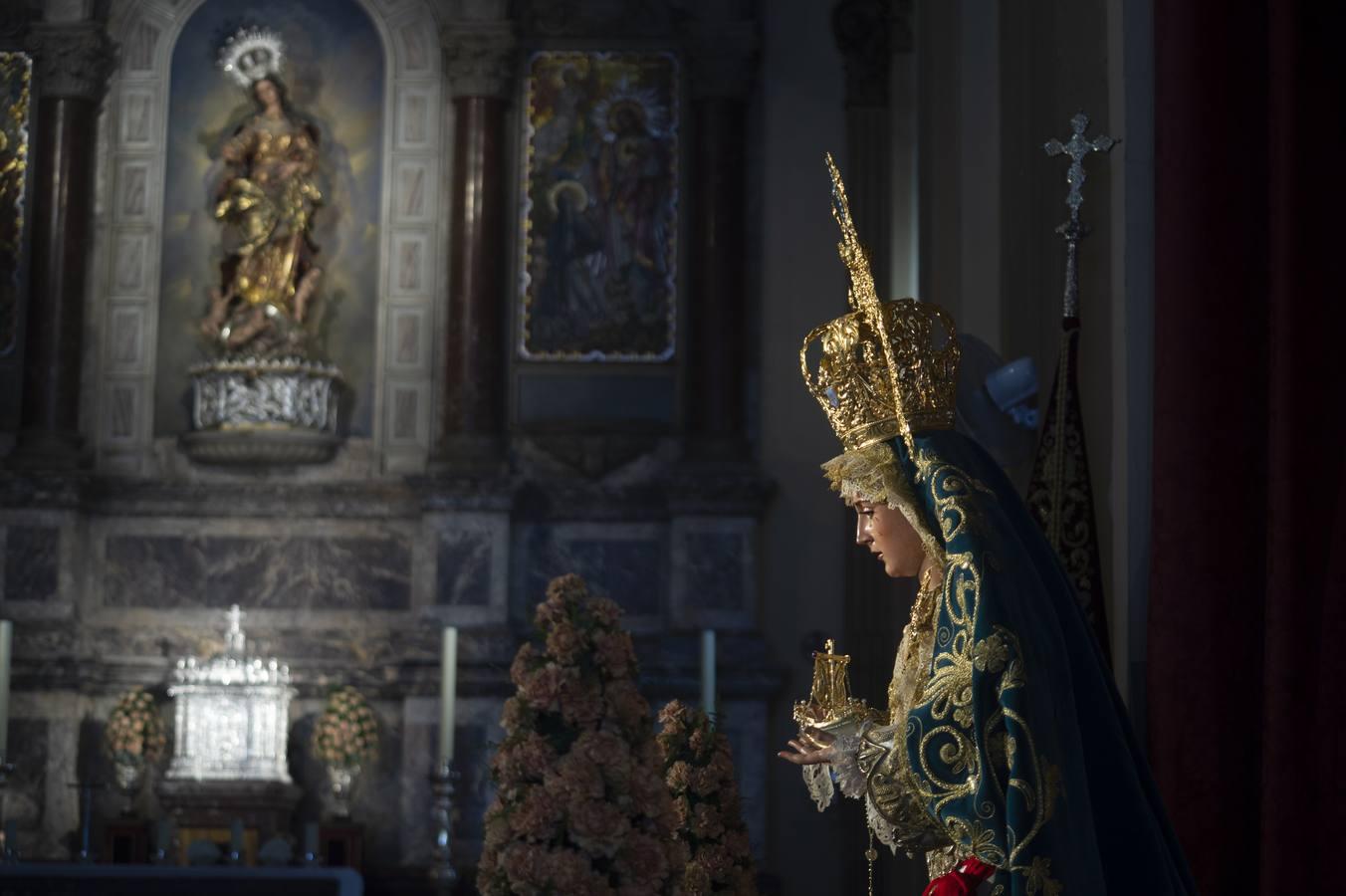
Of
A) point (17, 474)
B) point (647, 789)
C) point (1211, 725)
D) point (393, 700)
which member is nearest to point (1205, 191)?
point (1211, 725)

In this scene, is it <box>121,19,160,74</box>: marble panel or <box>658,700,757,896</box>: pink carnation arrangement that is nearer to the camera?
<box>658,700,757,896</box>: pink carnation arrangement

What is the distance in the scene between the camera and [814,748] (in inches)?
139

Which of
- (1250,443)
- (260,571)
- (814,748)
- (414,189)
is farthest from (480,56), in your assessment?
→ (814,748)

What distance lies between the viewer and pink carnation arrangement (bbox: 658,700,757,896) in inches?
190

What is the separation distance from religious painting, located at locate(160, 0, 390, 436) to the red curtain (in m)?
6.28

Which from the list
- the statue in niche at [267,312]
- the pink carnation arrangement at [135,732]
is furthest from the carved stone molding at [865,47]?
the pink carnation arrangement at [135,732]

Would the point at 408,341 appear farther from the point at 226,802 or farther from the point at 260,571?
the point at 226,802

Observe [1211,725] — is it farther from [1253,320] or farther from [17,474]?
[17,474]

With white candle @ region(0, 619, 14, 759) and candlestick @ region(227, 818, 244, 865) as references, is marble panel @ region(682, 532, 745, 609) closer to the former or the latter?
candlestick @ region(227, 818, 244, 865)

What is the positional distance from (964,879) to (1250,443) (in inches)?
59.0

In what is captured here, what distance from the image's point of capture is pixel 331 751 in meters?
9.01

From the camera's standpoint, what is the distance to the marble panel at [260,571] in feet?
31.7

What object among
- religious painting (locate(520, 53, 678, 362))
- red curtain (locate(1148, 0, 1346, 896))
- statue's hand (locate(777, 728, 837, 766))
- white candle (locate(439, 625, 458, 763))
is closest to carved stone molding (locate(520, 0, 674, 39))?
religious painting (locate(520, 53, 678, 362))

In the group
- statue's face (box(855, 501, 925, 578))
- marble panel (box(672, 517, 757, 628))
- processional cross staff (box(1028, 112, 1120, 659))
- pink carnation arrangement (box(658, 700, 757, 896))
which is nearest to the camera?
statue's face (box(855, 501, 925, 578))
